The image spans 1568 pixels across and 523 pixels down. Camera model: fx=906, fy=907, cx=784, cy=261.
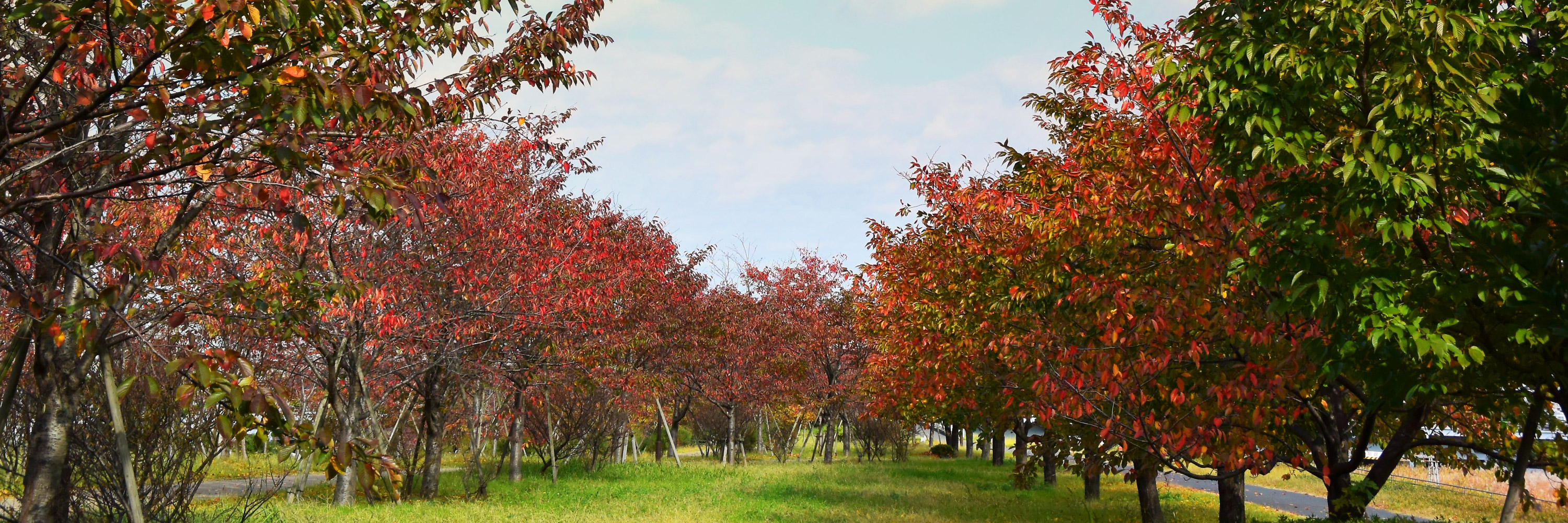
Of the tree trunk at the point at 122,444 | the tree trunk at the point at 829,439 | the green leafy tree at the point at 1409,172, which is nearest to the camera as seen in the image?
the tree trunk at the point at 122,444

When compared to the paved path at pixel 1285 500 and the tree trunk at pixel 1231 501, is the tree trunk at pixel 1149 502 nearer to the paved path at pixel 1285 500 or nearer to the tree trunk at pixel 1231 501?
the tree trunk at pixel 1231 501

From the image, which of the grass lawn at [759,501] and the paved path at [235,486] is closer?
the grass lawn at [759,501]

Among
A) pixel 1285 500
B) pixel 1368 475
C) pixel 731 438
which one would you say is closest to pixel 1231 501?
pixel 1368 475

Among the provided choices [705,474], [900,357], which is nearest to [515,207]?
[900,357]

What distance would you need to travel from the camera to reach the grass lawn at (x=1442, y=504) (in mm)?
20531

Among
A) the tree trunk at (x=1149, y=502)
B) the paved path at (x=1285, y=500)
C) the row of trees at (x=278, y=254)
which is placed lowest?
the paved path at (x=1285, y=500)

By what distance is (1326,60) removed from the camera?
18.6 ft

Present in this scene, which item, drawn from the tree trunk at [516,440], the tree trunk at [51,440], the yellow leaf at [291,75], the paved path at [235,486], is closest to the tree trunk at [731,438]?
the tree trunk at [516,440]

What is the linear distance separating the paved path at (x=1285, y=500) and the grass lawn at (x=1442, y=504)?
2.09ft

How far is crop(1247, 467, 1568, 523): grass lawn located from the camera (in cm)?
→ 2053

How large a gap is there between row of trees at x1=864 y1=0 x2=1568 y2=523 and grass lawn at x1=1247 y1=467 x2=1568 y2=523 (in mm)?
9052

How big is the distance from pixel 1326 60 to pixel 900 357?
35.6 ft

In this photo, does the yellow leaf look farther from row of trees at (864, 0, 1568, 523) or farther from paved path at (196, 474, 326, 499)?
paved path at (196, 474, 326, 499)

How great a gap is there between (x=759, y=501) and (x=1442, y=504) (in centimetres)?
1966
